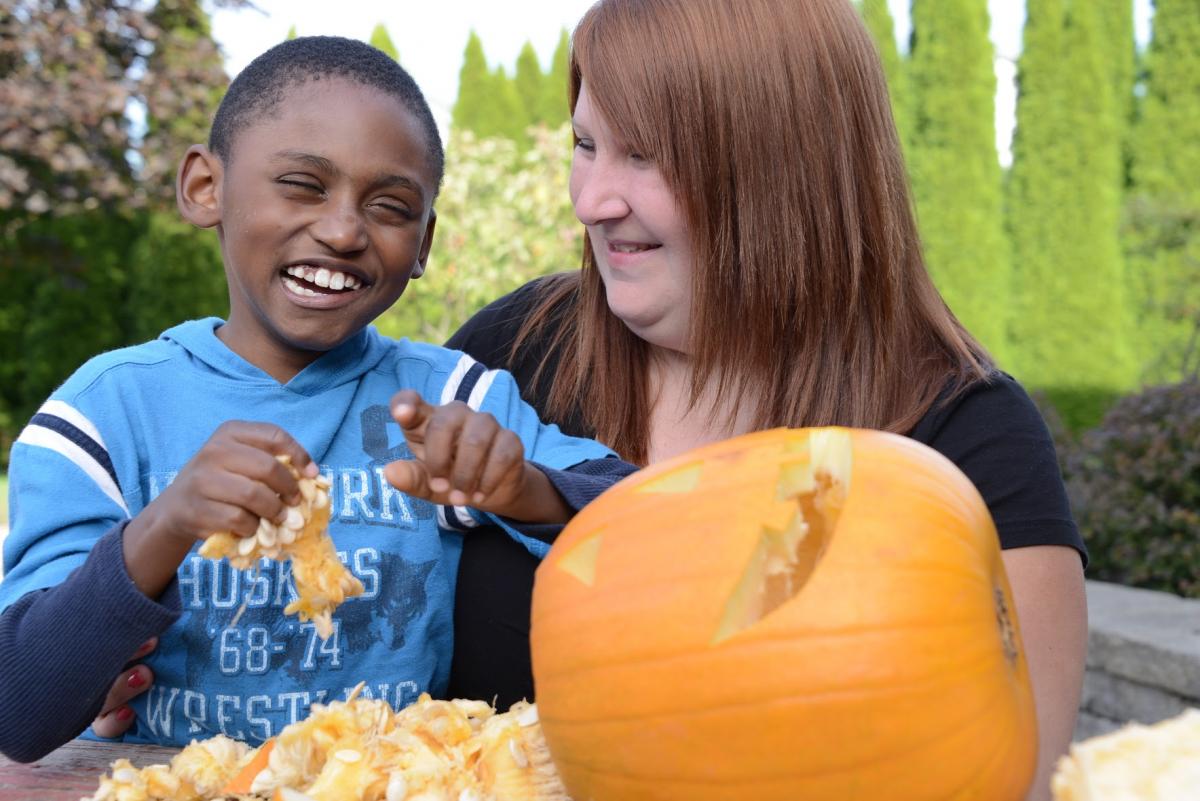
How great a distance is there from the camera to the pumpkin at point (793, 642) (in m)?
0.99

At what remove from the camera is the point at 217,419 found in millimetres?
1777

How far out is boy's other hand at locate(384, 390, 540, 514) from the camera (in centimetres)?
128

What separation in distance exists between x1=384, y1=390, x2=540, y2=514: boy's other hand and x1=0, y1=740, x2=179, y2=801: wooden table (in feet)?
1.85

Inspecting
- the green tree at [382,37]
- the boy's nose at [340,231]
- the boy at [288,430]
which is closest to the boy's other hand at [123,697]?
the boy at [288,430]

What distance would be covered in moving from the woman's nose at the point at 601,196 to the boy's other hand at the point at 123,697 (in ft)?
3.23

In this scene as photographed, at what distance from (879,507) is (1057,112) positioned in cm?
1517

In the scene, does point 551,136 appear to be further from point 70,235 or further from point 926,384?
point 926,384

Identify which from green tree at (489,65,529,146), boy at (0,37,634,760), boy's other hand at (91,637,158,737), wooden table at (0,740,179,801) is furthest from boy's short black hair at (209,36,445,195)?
green tree at (489,65,529,146)

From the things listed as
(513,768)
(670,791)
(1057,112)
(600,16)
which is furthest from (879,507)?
(1057,112)

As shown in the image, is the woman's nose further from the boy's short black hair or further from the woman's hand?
the woman's hand

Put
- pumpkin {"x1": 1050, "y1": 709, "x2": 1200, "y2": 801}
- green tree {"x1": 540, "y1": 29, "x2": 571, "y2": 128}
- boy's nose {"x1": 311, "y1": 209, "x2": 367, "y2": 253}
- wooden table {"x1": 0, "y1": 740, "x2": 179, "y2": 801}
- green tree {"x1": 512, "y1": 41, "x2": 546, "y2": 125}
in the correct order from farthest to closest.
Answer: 1. green tree {"x1": 512, "y1": 41, "x2": 546, "y2": 125}
2. green tree {"x1": 540, "y1": 29, "x2": 571, "y2": 128}
3. boy's nose {"x1": 311, "y1": 209, "x2": 367, "y2": 253}
4. wooden table {"x1": 0, "y1": 740, "x2": 179, "y2": 801}
5. pumpkin {"x1": 1050, "y1": 709, "x2": 1200, "y2": 801}

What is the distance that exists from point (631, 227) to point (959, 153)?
1363cm

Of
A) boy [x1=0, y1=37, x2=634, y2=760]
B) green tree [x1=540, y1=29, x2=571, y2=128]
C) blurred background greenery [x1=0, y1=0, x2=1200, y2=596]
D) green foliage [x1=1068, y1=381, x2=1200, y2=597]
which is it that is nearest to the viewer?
boy [x1=0, y1=37, x2=634, y2=760]

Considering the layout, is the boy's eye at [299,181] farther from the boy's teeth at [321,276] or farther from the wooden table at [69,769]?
the wooden table at [69,769]
